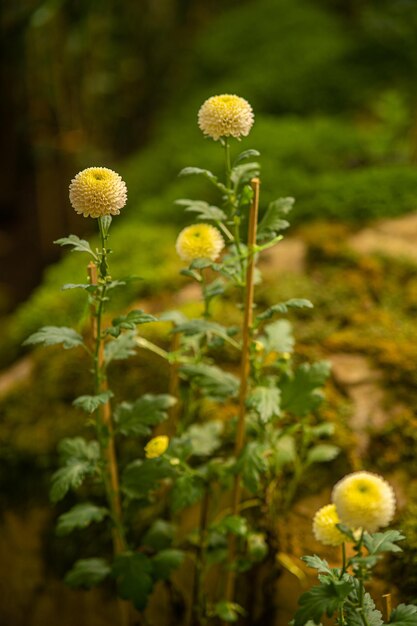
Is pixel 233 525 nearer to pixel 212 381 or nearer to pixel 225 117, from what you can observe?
pixel 212 381

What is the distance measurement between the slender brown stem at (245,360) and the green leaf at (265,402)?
4 cm

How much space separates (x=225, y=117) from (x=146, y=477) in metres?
0.62

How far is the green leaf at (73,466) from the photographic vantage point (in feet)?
3.36

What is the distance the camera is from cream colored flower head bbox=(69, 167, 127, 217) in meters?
0.83

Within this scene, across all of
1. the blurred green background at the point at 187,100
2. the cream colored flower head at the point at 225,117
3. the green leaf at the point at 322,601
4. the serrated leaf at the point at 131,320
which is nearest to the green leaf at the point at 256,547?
the green leaf at the point at 322,601

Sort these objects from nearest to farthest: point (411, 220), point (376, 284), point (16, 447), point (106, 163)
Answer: point (16, 447), point (376, 284), point (411, 220), point (106, 163)

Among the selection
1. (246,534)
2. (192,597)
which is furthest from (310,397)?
(192,597)

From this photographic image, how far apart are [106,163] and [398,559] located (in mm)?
2877

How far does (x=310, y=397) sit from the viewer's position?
115 centimetres

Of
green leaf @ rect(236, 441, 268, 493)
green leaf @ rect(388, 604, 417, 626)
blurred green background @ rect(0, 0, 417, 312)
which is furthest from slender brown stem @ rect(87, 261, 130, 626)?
blurred green background @ rect(0, 0, 417, 312)

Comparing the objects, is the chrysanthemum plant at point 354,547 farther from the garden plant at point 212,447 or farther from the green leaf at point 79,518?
the green leaf at point 79,518

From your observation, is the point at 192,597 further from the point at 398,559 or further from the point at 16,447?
the point at 16,447

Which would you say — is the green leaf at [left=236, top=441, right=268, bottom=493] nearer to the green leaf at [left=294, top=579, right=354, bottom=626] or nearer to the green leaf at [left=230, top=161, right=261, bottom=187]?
the green leaf at [left=294, top=579, right=354, bottom=626]

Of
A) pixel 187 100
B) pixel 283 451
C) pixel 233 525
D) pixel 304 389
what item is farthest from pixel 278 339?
pixel 187 100
